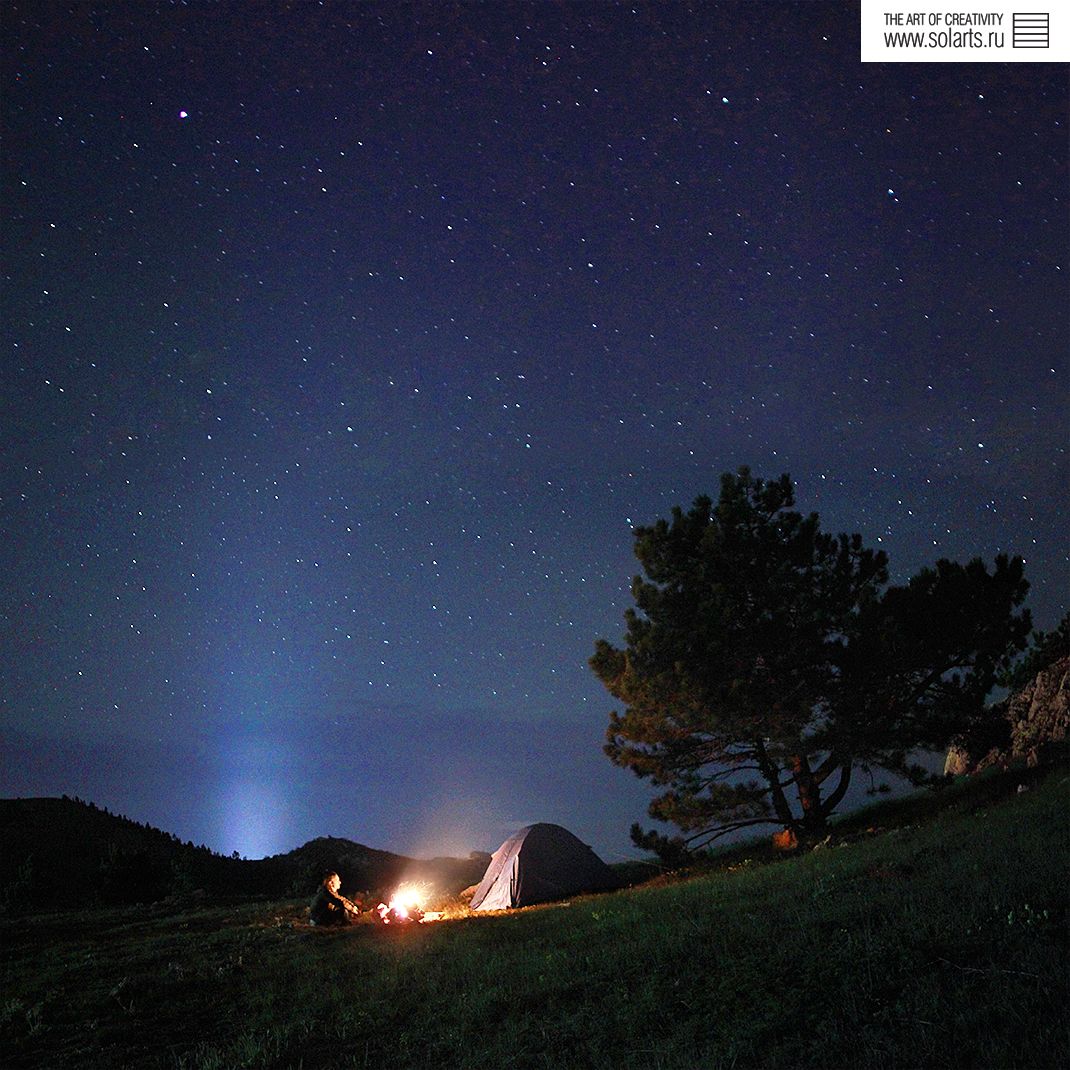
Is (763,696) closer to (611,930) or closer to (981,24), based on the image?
(611,930)

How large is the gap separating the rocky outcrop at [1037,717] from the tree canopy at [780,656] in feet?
8.46

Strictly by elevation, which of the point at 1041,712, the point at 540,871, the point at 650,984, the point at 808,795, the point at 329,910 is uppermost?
the point at 1041,712

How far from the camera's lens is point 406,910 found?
19062mm

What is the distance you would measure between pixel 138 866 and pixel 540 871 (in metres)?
13.9

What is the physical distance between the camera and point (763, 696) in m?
21.9

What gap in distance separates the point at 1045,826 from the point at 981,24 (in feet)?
41.7

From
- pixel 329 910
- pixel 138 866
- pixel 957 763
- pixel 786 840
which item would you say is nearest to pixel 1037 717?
pixel 957 763

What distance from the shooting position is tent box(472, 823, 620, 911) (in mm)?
22859

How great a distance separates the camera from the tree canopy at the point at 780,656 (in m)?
22.0

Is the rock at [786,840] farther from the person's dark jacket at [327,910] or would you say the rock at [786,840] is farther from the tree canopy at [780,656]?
the person's dark jacket at [327,910]

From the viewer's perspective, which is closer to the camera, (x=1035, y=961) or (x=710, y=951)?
(x=1035, y=961)

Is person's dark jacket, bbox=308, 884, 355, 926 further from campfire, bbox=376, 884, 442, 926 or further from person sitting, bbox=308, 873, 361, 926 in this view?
campfire, bbox=376, 884, 442, 926

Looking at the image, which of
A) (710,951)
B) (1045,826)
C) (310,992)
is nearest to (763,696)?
(1045,826)

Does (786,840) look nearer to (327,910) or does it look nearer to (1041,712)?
(1041,712)
